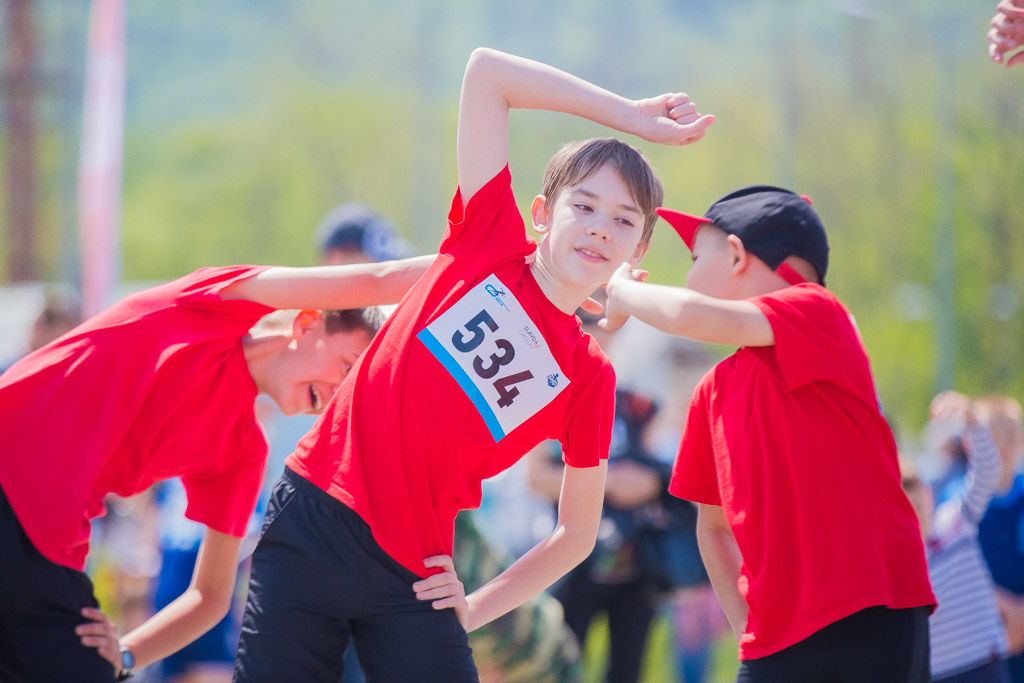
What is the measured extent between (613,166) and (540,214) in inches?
9.4

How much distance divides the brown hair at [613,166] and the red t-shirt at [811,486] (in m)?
0.35

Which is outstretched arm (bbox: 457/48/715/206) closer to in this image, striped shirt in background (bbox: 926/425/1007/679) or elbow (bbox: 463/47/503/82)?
elbow (bbox: 463/47/503/82)

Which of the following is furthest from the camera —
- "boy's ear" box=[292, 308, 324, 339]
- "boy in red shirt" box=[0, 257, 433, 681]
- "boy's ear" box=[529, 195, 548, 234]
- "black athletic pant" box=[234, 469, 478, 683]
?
"boy's ear" box=[292, 308, 324, 339]

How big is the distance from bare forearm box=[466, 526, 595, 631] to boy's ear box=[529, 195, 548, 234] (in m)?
0.72

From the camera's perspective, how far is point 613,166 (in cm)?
230

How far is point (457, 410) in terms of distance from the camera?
212 centimetres

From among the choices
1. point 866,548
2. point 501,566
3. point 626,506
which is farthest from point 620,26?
point 866,548

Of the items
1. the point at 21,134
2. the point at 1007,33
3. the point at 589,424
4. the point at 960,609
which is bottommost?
the point at 960,609

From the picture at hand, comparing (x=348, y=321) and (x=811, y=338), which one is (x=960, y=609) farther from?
(x=348, y=321)

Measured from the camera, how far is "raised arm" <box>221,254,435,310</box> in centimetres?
238

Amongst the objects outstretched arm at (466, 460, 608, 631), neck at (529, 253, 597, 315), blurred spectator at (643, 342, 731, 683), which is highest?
neck at (529, 253, 597, 315)

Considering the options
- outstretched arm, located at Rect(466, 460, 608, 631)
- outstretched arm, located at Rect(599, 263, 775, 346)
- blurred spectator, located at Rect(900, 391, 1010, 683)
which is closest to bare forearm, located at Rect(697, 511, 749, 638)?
outstretched arm, located at Rect(466, 460, 608, 631)

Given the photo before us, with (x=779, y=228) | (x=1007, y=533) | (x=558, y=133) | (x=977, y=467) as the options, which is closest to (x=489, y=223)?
(x=779, y=228)

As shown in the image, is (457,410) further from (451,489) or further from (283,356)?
(283,356)
